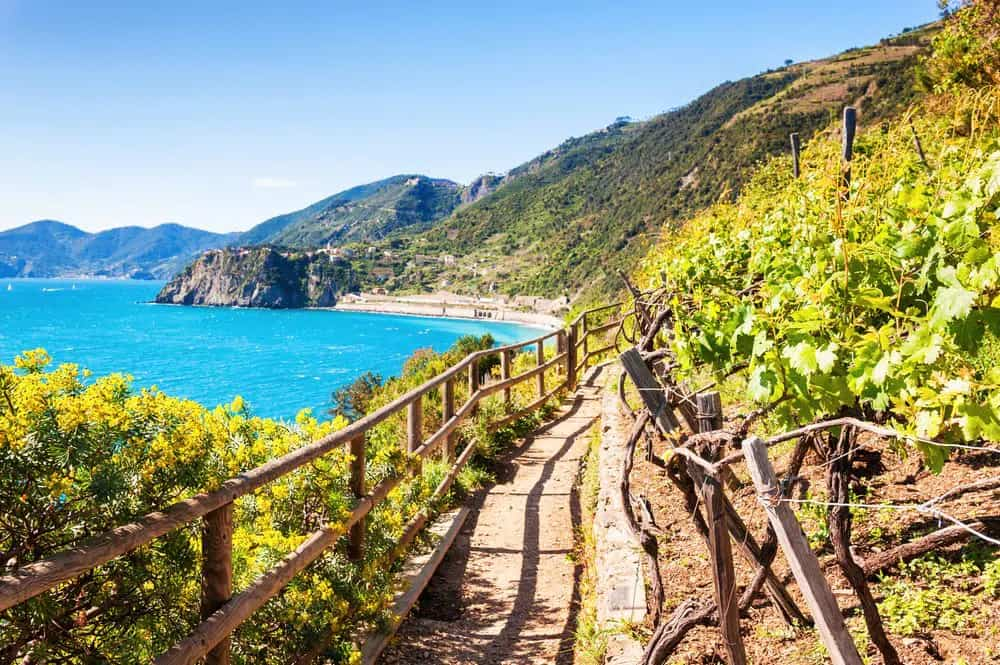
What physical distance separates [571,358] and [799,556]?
10.2 meters

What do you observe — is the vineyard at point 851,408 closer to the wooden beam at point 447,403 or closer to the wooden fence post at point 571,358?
the wooden beam at point 447,403

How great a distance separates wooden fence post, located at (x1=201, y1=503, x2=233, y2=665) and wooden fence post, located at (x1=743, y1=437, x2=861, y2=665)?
170 centimetres

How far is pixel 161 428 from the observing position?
2.05 m

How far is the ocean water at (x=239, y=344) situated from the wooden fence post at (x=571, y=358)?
1217 inches

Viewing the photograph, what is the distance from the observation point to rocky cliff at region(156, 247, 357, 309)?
536 feet

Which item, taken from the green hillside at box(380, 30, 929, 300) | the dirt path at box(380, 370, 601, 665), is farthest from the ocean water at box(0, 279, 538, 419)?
the dirt path at box(380, 370, 601, 665)

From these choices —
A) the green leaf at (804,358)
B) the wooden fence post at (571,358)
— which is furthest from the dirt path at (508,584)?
the wooden fence post at (571,358)

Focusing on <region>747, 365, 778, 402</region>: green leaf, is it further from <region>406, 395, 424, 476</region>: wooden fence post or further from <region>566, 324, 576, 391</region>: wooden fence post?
<region>566, 324, 576, 391</region>: wooden fence post

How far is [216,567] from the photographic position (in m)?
2.26

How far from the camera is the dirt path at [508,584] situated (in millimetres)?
3912

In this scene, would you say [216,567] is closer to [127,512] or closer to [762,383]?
[127,512]

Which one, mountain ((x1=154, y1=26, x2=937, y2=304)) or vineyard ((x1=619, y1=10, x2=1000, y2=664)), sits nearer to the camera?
vineyard ((x1=619, y1=10, x2=1000, y2=664))

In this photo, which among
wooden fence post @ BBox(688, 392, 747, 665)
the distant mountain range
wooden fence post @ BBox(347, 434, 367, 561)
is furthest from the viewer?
the distant mountain range

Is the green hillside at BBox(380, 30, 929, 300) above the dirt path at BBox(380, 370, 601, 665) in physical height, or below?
above
